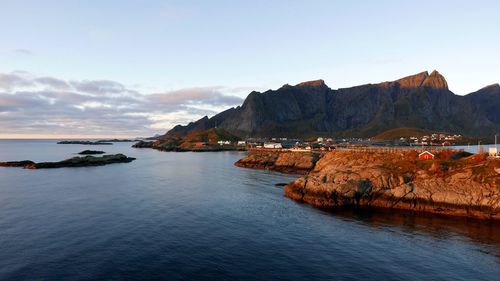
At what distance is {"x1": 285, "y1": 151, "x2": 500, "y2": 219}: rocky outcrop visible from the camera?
55.4 m

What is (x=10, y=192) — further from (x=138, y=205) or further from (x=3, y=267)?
(x=3, y=267)

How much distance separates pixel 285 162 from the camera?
126875 mm

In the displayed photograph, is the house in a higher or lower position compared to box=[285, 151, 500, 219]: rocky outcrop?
higher

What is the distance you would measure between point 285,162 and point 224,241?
86709 mm

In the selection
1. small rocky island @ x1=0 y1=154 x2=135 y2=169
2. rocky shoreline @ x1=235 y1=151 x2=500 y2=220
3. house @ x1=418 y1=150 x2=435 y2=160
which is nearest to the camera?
rocky shoreline @ x1=235 y1=151 x2=500 y2=220

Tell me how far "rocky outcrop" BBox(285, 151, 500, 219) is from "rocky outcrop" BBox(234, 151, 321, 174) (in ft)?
141

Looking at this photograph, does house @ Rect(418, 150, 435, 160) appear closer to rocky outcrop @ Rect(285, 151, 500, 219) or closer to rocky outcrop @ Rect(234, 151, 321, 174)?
rocky outcrop @ Rect(285, 151, 500, 219)

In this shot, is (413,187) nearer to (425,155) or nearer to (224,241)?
(425,155)

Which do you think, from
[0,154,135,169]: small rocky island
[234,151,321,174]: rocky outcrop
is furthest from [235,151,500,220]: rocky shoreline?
[0,154,135,169]: small rocky island

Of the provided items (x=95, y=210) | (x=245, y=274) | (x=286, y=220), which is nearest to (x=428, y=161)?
(x=286, y=220)

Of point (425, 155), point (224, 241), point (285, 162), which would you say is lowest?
point (224, 241)

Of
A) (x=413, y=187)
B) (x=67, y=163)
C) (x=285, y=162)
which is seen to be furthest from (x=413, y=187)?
(x=67, y=163)

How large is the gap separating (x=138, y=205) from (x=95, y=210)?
747 centimetres

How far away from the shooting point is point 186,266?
34219 mm
